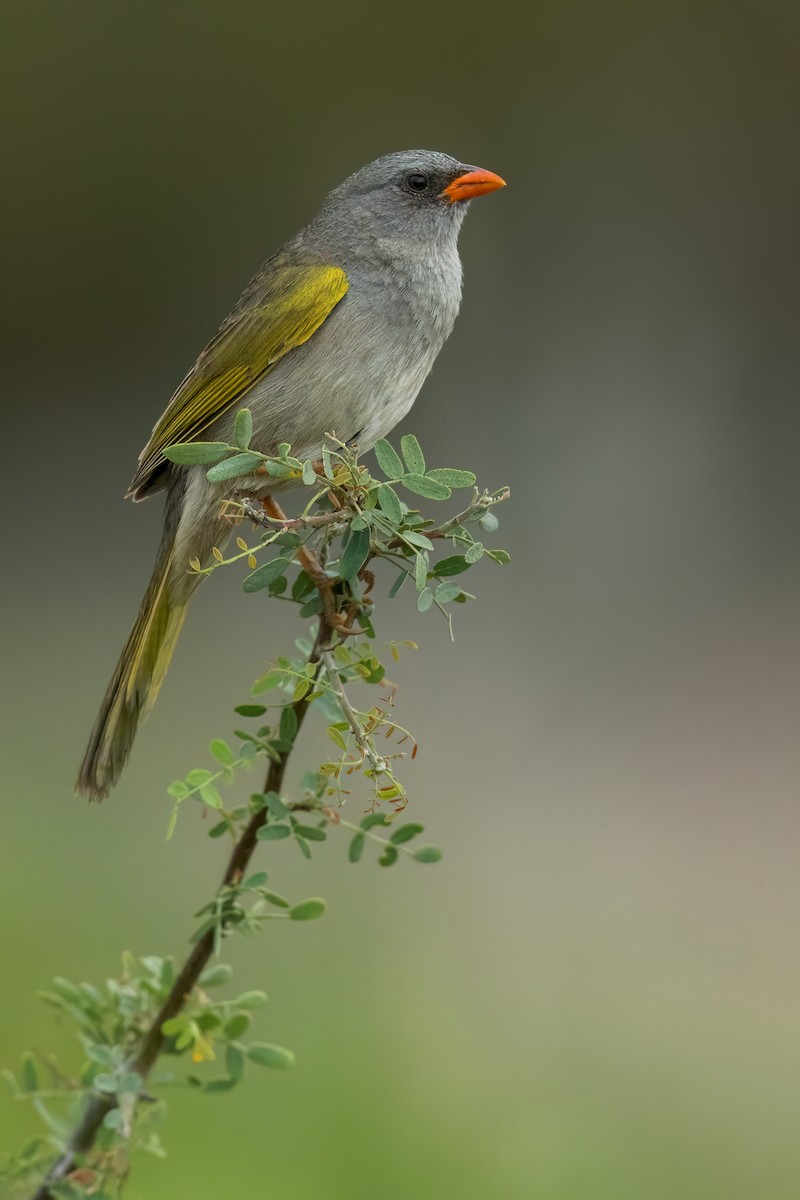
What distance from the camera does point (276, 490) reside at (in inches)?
48.5

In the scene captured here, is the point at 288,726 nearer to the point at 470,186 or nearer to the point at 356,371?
the point at 356,371

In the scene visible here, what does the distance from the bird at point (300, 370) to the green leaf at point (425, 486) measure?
1.30 feet

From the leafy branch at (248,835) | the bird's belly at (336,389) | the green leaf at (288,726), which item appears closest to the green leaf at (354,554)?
the leafy branch at (248,835)

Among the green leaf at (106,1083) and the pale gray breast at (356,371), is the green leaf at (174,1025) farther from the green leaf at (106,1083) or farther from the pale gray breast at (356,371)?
the pale gray breast at (356,371)

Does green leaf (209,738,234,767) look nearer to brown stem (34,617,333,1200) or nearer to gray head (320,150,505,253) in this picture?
brown stem (34,617,333,1200)

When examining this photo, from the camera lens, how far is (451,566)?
28.9 inches

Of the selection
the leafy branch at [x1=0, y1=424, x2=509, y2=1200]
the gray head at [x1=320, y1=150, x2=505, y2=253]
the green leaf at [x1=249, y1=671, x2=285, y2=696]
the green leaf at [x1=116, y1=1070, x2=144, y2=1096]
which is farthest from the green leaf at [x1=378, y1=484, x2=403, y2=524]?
the gray head at [x1=320, y1=150, x2=505, y2=253]

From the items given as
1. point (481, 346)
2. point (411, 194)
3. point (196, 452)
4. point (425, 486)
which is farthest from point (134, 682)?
point (481, 346)

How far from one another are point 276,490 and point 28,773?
1148mm

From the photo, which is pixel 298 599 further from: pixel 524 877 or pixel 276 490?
pixel 524 877

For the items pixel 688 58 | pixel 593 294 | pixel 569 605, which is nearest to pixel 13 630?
pixel 569 605

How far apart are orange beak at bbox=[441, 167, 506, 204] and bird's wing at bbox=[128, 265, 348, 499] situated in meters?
0.23

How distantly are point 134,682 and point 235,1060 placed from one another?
0.46 meters

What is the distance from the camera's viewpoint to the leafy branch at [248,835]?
62 centimetres
